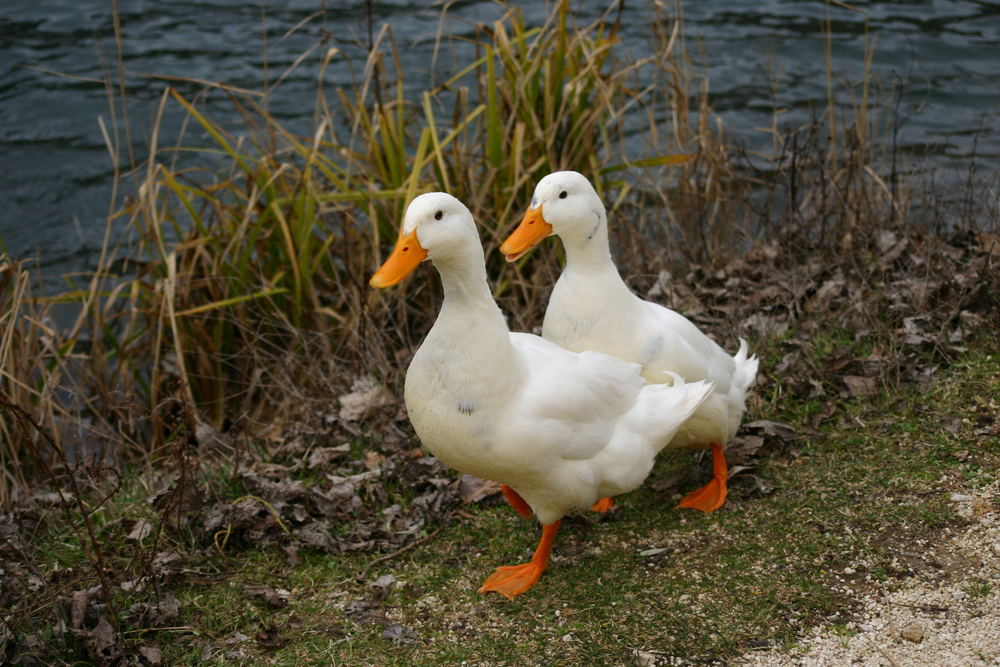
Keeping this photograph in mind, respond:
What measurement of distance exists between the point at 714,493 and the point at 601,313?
0.80 metres

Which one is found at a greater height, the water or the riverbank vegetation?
the water

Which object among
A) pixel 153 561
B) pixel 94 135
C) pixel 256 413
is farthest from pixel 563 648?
pixel 94 135

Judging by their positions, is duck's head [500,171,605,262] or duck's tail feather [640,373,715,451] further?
duck's head [500,171,605,262]

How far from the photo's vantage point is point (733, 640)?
3.11 m

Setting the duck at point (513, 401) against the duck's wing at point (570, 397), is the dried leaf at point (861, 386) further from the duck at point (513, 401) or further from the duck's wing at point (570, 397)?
the duck's wing at point (570, 397)

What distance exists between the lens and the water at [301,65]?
313 inches

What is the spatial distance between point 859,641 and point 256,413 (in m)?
3.26

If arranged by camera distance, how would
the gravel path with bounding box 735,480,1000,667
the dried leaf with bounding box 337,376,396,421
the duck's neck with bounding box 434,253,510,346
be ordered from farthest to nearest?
1. the dried leaf with bounding box 337,376,396,421
2. the duck's neck with bounding box 434,253,510,346
3. the gravel path with bounding box 735,480,1000,667

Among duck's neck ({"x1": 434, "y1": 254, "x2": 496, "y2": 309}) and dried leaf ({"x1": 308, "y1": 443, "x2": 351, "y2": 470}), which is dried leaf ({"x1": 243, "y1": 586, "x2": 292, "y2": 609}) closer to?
dried leaf ({"x1": 308, "y1": 443, "x2": 351, "y2": 470})

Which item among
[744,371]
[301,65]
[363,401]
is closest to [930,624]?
[744,371]

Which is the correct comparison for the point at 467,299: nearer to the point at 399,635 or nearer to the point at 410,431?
the point at 399,635

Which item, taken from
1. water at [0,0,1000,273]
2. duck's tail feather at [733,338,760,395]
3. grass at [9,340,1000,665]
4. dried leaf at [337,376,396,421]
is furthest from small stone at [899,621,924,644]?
water at [0,0,1000,273]

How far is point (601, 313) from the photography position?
3.78 metres

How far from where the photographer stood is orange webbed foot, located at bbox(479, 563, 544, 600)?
347cm
